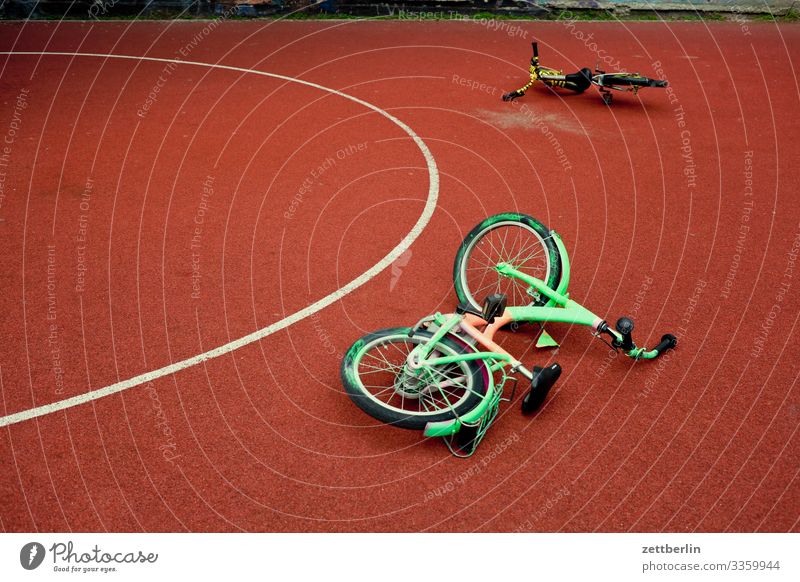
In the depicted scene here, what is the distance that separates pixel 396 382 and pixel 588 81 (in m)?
7.90

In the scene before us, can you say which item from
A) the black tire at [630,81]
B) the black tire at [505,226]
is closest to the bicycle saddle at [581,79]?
the black tire at [630,81]

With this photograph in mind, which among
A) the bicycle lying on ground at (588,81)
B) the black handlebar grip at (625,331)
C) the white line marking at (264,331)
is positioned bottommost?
the white line marking at (264,331)

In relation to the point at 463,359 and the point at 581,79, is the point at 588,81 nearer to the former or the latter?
the point at 581,79

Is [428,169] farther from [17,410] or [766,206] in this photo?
[17,410]

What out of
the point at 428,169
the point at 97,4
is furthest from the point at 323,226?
the point at 97,4

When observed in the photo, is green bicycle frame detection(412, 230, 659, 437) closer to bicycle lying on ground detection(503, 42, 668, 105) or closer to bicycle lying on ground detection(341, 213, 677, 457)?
bicycle lying on ground detection(341, 213, 677, 457)

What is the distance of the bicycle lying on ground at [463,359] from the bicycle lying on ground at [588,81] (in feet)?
20.2

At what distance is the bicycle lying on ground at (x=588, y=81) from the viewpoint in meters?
10.7

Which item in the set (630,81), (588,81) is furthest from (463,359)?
(588,81)

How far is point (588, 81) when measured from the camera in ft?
36.2

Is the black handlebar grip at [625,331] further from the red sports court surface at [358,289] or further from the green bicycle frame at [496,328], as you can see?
the red sports court surface at [358,289]

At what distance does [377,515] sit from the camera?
4082 millimetres

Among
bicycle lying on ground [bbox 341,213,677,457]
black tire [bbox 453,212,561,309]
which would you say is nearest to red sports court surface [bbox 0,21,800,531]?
bicycle lying on ground [bbox 341,213,677,457]
